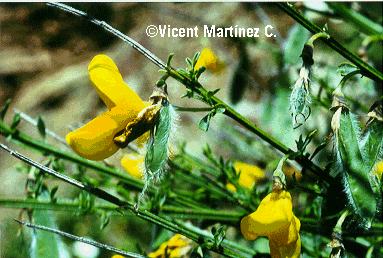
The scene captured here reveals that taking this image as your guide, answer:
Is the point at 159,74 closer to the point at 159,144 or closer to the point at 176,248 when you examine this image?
the point at 176,248

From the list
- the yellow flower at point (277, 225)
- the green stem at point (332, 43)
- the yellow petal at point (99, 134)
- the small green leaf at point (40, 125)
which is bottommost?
the yellow flower at point (277, 225)

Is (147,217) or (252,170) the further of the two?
(252,170)

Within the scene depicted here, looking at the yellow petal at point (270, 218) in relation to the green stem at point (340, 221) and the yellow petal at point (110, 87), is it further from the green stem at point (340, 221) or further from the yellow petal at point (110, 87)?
the yellow petal at point (110, 87)

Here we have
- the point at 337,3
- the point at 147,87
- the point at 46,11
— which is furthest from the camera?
the point at 46,11

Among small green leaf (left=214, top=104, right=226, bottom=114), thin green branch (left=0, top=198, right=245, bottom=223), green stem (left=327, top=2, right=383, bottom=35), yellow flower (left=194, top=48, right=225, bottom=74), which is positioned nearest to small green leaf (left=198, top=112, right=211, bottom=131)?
small green leaf (left=214, top=104, right=226, bottom=114)

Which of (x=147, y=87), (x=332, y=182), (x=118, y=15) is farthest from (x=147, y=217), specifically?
(x=118, y=15)

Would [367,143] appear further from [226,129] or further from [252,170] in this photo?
[226,129]

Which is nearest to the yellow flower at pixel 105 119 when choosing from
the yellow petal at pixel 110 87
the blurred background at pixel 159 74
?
the yellow petal at pixel 110 87
